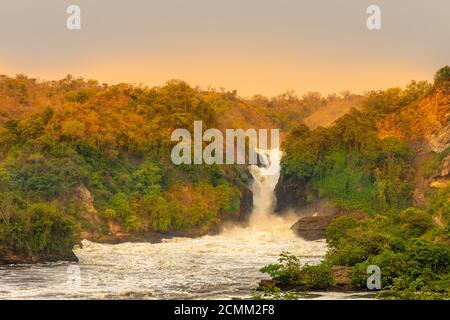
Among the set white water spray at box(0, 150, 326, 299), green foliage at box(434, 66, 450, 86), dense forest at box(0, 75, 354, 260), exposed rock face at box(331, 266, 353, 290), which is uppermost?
green foliage at box(434, 66, 450, 86)

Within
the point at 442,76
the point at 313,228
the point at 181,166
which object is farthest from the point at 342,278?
the point at 442,76

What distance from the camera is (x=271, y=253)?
4319 centimetres

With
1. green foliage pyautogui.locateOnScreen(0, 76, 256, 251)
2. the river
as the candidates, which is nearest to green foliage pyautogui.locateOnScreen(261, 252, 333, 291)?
the river

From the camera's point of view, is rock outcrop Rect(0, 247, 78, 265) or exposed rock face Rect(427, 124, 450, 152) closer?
rock outcrop Rect(0, 247, 78, 265)

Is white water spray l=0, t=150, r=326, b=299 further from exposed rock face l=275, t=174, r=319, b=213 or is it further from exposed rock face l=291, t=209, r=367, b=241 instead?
exposed rock face l=275, t=174, r=319, b=213

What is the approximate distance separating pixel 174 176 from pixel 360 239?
31169 millimetres

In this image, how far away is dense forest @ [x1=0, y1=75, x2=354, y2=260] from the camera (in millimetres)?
51969

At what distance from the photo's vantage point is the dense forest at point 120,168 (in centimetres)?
5197

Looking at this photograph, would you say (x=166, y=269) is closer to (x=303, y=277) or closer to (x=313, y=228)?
(x=303, y=277)

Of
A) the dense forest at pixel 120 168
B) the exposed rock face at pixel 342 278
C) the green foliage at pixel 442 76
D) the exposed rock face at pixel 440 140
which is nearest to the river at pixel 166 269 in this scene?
the exposed rock face at pixel 342 278

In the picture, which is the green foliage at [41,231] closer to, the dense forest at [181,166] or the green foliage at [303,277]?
the dense forest at [181,166]
